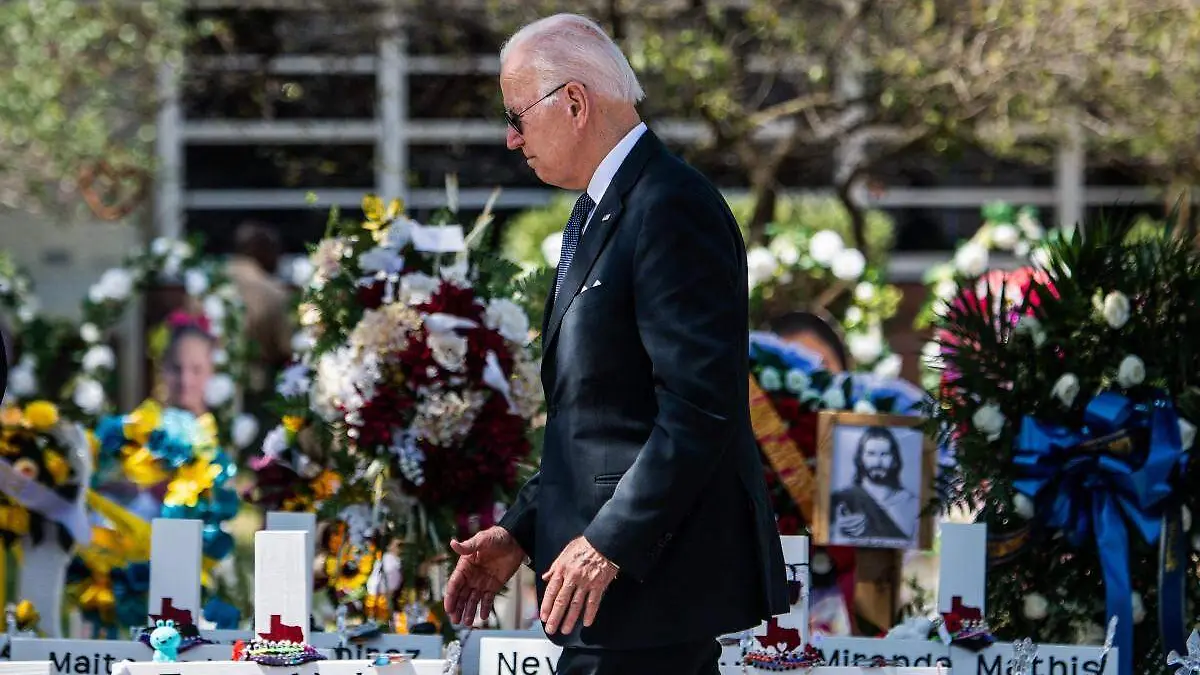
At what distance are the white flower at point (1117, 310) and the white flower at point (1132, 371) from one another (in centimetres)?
9

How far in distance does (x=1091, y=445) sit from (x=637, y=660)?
1.99 meters

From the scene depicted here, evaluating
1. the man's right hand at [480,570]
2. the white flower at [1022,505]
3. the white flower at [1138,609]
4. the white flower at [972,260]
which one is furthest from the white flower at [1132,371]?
the white flower at [972,260]

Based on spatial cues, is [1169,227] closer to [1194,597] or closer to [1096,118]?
[1194,597]

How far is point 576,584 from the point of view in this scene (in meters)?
2.57

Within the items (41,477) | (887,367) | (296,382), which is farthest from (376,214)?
(887,367)

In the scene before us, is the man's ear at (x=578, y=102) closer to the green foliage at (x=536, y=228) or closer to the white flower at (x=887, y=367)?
the white flower at (x=887, y=367)

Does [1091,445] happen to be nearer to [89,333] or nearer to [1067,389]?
[1067,389]

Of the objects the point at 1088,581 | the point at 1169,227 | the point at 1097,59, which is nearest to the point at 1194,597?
the point at 1088,581

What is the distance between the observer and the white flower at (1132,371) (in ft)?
14.0

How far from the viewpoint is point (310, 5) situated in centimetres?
858

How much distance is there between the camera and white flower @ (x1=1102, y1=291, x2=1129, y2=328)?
434cm

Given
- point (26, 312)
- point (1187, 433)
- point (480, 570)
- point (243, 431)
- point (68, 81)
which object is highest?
point (68, 81)

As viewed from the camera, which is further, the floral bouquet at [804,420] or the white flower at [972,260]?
the white flower at [972,260]

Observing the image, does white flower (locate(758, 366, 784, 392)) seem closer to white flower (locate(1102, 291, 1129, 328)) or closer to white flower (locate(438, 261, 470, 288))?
white flower (locate(438, 261, 470, 288))
